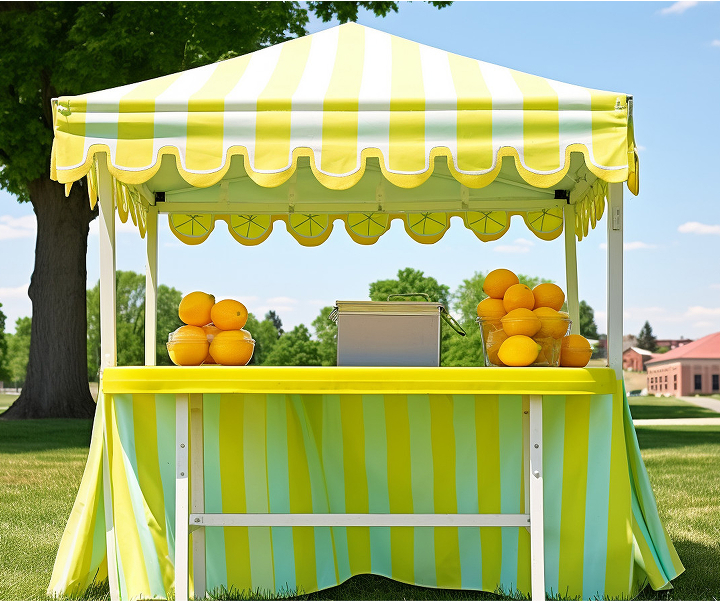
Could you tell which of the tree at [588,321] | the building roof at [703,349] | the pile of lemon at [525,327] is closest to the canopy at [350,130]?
the pile of lemon at [525,327]

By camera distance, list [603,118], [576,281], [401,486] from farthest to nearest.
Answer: [576,281] → [401,486] → [603,118]

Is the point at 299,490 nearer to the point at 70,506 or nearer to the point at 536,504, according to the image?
the point at 536,504

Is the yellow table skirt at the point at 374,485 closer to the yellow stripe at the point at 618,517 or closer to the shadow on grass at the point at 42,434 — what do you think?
the yellow stripe at the point at 618,517

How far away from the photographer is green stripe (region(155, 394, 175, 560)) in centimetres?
338

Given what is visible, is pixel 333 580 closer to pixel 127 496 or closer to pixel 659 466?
pixel 127 496

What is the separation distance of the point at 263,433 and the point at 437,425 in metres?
0.83

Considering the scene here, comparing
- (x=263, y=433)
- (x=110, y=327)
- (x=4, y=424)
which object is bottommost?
(x=4, y=424)

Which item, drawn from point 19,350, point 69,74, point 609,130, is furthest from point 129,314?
point 609,130

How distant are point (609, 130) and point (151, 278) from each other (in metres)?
2.96

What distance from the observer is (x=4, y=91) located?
42.7 feet

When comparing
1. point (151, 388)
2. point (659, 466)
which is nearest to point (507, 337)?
point (151, 388)

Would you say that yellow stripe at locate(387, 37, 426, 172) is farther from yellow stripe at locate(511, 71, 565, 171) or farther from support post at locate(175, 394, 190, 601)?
support post at locate(175, 394, 190, 601)

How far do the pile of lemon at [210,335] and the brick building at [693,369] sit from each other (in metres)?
77.2

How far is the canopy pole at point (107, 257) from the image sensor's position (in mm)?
3408
